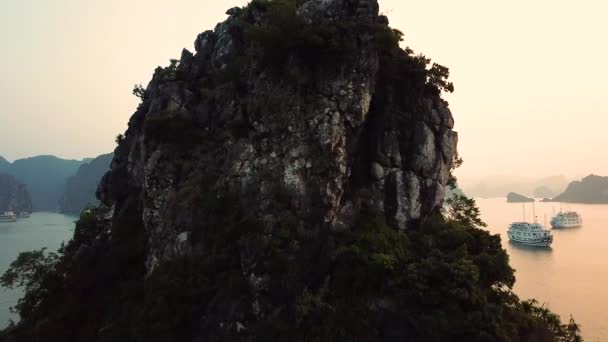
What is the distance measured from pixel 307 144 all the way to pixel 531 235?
253 ft

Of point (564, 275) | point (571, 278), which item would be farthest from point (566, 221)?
point (571, 278)

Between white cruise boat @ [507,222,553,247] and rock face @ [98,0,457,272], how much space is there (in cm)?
6626

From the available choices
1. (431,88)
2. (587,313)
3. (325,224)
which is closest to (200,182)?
(325,224)

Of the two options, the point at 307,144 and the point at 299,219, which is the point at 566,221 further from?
the point at 299,219

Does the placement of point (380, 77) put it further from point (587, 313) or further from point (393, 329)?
point (587, 313)

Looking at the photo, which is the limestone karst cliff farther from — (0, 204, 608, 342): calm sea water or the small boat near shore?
the small boat near shore

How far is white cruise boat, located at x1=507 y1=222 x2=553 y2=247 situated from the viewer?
78.2 metres

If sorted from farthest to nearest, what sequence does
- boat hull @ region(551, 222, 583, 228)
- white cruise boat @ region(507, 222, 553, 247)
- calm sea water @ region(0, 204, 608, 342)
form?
boat hull @ region(551, 222, 583, 228) < white cruise boat @ region(507, 222, 553, 247) < calm sea water @ region(0, 204, 608, 342)

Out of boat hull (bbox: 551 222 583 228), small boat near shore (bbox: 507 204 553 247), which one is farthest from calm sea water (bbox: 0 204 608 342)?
boat hull (bbox: 551 222 583 228)

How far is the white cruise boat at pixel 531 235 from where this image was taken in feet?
257

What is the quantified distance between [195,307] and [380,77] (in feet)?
62.9

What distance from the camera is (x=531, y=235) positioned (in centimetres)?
7994

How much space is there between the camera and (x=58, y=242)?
91938 mm

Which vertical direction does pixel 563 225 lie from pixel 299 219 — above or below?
below
